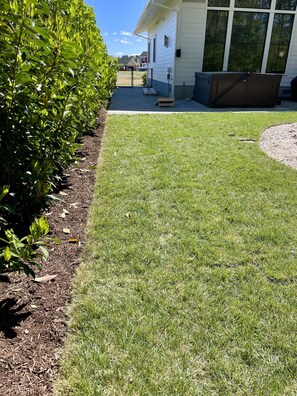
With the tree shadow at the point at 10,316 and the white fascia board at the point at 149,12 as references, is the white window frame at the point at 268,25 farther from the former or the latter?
the tree shadow at the point at 10,316

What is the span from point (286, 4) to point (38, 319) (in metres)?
14.1

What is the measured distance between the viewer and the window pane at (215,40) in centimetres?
1124

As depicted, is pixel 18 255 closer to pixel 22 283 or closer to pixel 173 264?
pixel 22 283

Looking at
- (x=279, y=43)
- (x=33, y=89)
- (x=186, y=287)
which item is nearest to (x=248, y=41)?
(x=279, y=43)

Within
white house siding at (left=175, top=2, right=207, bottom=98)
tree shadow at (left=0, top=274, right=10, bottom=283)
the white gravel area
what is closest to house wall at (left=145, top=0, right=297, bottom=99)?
white house siding at (left=175, top=2, right=207, bottom=98)

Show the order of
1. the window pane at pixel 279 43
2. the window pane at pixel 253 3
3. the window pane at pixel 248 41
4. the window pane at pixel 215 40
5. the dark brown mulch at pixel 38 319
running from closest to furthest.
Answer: the dark brown mulch at pixel 38 319 → the window pane at pixel 253 3 → the window pane at pixel 215 40 → the window pane at pixel 248 41 → the window pane at pixel 279 43

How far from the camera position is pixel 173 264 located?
86.5 inches

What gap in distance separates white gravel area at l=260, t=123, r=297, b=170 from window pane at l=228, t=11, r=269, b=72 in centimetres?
621

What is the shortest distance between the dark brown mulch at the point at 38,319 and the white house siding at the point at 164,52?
11237 mm

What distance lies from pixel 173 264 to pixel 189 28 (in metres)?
11.4

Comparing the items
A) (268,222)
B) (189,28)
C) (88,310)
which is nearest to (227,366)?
(88,310)

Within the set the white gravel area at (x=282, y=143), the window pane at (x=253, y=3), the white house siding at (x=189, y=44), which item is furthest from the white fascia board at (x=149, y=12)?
the white gravel area at (x=282, y=143)

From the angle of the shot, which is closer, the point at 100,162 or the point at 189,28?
the point at 100,162

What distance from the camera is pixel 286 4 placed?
11594 millimetres
